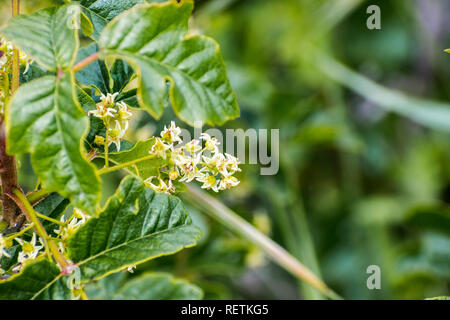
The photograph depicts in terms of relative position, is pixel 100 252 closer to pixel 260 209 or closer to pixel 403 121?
pixel 260 209

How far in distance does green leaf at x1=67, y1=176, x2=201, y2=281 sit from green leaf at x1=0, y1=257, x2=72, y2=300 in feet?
0.06

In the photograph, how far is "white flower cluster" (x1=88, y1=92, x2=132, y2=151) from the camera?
0.38 meters

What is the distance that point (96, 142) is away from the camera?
39 cm

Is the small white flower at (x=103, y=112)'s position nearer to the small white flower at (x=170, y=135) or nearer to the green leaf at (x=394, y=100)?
the small white flower at (x=170, y=135)

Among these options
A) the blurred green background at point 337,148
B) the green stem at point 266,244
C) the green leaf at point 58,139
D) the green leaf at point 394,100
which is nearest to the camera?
the green leaf at point 58,139

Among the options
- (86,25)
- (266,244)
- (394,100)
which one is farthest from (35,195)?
(394,100)

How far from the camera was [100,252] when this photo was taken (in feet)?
1.21

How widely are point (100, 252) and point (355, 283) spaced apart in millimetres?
1104

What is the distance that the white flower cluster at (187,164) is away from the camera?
0.38 meters

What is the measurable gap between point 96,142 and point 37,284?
122 mm

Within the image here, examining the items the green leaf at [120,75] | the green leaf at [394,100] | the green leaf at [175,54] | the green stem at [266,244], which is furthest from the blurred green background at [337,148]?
the green leaf at [175,54]

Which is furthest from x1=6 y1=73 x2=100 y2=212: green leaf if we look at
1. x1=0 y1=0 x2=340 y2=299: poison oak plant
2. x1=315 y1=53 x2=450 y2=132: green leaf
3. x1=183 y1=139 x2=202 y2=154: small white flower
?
x1=315 y1=53 x2=450 y2=132: green leaf

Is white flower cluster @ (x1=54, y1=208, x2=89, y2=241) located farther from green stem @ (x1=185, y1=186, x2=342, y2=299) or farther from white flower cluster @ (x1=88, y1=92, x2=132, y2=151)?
green stem @ (x1=185, y1=186, x2=342, y2=299)
